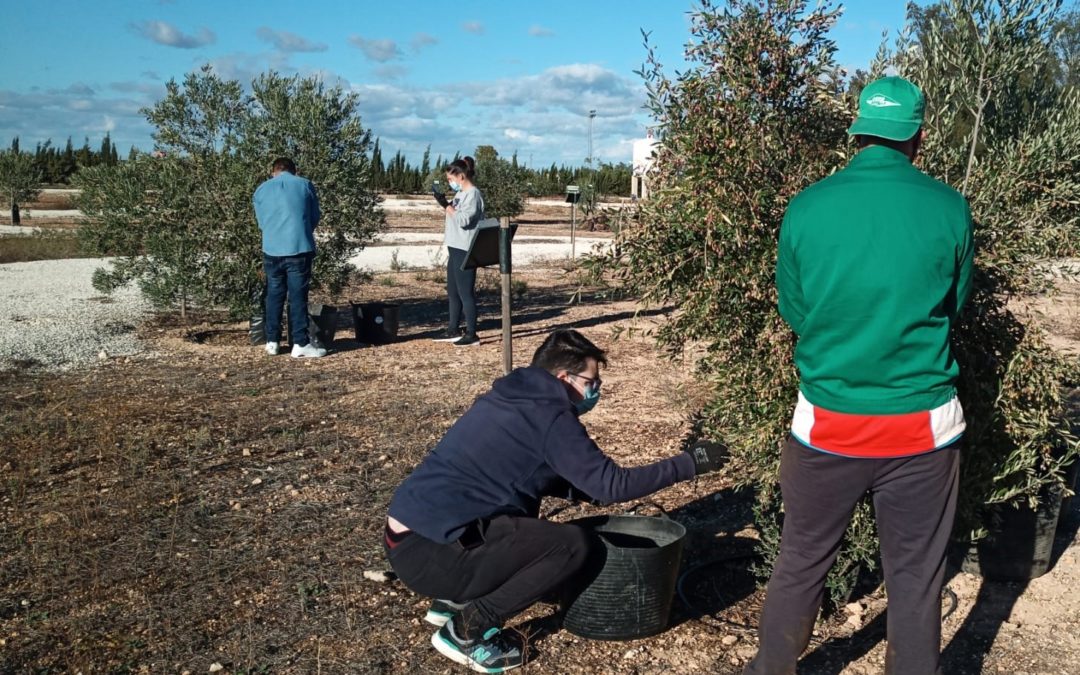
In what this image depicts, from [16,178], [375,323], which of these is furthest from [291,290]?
[16,178]

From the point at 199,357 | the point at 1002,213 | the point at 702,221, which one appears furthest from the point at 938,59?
the point at 199,357

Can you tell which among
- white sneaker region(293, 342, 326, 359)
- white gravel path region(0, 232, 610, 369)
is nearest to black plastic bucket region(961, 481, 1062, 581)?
white gravel path region(0, 232, 610, 369)

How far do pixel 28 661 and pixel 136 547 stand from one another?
41.3 inches

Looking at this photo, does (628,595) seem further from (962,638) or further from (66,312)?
(66,312)

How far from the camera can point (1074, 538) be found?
4777 mm

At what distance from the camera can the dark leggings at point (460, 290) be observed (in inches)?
376

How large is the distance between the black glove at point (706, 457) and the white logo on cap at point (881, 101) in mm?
1354

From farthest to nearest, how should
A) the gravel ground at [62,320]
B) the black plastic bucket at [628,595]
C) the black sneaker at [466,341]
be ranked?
the black sneaker at [466,341] < the gravel ground at [62,320] < the black plastic bucket at [628,595]

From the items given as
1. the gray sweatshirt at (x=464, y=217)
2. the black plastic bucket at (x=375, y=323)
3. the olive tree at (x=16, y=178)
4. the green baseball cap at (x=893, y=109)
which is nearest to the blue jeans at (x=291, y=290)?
the black plastic bucket at (x=375, y=323)

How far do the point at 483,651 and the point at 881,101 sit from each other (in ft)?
7.51

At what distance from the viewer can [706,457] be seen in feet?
11.6

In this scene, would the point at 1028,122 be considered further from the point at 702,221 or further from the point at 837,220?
the point at 837,220

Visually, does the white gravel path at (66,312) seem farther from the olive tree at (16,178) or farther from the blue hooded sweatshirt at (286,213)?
the olive tree at (16,178)

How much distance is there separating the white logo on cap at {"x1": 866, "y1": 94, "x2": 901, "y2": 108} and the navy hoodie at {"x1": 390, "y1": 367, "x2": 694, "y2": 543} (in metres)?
1.38
